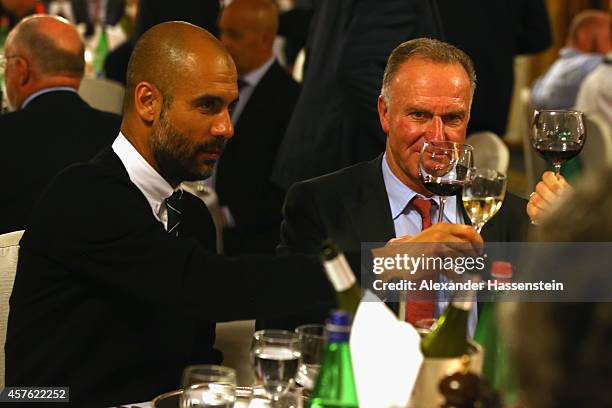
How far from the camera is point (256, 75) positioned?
4.65 metres

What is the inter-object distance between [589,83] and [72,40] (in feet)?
12.2

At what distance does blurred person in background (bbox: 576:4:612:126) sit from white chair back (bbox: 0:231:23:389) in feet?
14.8

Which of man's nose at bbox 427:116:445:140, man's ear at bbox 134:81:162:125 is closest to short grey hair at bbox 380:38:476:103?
man's nose at bbox 427:116:445:140

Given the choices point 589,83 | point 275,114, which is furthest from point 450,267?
point 589,83

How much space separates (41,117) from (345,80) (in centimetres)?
96

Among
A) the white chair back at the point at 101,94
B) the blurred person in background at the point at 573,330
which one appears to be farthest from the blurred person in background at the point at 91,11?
the blurred person in background at the point at 573,330

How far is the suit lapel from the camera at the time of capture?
2.37 metres

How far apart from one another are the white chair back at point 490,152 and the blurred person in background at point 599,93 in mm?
2481

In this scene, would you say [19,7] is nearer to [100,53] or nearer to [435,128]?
[100,53]

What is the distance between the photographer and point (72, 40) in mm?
3600

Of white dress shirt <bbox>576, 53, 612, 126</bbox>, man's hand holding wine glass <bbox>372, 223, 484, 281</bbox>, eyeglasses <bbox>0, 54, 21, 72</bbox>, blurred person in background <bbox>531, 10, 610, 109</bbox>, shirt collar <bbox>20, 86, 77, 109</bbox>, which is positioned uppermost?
blurred person in background <bbox>531, 10, 610, 109</bbox>

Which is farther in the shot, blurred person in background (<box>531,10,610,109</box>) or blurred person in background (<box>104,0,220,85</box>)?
blurred person in background (<box>531,10,610,109</box>)

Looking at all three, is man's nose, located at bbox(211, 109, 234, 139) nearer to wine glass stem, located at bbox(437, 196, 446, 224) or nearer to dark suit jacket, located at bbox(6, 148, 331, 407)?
dark suit jacket, located at bbox(6, 148, 331, 407)

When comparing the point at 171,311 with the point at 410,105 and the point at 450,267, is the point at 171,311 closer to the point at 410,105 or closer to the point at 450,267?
the point at 450,267
